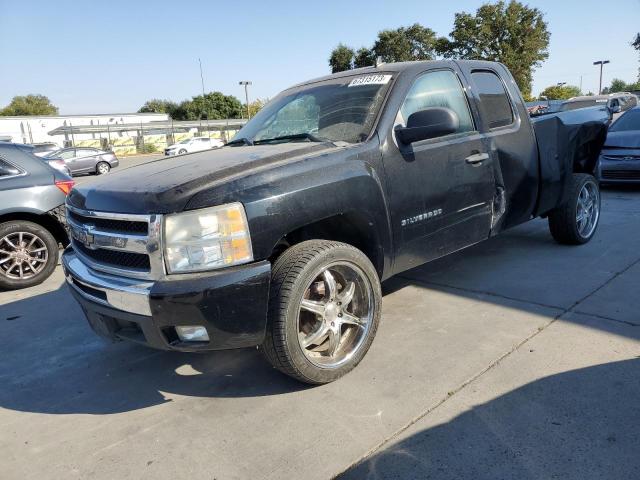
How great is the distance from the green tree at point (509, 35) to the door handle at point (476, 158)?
47.6 meters

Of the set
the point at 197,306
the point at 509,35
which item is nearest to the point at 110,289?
the point at 197,306

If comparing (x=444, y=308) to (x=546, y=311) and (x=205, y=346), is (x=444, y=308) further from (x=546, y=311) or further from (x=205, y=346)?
(x=205, y=346)

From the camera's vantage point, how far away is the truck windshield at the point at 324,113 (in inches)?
135

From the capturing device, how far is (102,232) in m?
2.83

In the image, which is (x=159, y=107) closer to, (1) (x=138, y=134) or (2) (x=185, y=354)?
(1) (x=138, y=134)

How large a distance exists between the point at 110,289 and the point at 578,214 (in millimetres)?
4693

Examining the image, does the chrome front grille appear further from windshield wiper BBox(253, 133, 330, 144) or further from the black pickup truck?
windshield wiper BBox(253, 133, 330, 144)

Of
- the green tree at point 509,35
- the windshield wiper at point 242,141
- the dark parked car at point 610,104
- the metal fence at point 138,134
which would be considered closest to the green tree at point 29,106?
the metal fence at point 138,134

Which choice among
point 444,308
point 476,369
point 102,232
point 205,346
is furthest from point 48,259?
point 476,369

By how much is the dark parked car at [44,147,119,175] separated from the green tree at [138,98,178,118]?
77544 millimetres

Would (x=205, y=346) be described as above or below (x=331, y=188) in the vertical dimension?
below

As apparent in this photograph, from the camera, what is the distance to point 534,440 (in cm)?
232

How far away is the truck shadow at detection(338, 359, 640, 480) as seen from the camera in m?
2.15

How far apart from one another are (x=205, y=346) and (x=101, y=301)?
0.69 m
